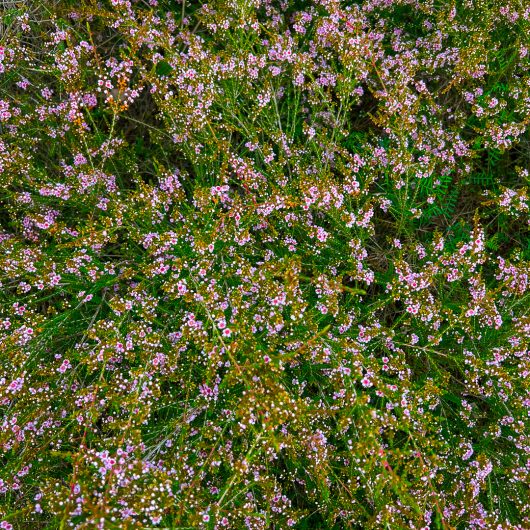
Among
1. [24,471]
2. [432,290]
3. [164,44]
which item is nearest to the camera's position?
[24,471]

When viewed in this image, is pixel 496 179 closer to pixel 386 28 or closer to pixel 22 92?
pixel 386 28

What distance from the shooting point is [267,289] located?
123 inches

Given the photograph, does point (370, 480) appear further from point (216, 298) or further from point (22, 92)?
point (22, 92)

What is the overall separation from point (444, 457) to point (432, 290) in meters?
1.36

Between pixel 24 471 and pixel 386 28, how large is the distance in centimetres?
501

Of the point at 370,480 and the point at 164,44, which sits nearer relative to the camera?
the point at 370,480

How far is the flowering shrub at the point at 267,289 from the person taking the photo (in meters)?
3.06

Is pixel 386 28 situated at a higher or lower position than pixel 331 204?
higher

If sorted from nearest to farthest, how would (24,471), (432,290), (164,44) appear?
(24,471)
(164,44)
(432,290)

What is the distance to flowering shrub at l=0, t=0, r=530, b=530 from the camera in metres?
3.06

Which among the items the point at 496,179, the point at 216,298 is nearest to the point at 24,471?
the point at 216,298

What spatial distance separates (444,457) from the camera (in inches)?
143

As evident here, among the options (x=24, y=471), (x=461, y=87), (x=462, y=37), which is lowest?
(x=24, y=471)

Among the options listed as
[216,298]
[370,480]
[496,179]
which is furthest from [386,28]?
[370,480]
